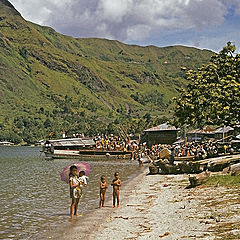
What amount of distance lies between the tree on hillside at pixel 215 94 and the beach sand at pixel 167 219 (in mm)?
12562

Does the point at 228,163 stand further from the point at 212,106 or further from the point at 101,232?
the point at 101,232

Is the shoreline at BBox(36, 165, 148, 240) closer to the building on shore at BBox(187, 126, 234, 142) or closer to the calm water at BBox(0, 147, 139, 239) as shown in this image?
the calm water at BBox(0, 147, 139, 239)

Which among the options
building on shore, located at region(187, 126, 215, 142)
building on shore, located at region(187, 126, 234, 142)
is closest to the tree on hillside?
building on shore, located at region(187, 126, 234, 142)

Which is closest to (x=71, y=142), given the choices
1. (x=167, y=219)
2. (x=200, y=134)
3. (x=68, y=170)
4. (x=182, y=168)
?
(x=200, y=134)

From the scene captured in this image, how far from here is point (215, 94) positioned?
103 feet

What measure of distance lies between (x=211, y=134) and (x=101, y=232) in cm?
8706

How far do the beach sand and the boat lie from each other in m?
61.5

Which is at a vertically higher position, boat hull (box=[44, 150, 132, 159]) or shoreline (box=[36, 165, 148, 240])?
boat hull (box=[44, 150, 132, 159])

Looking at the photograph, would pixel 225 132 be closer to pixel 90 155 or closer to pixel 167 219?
pixel 90 155

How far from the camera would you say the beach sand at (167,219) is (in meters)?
11.8

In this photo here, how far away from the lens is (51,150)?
8638 cm

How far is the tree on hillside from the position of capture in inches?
1232

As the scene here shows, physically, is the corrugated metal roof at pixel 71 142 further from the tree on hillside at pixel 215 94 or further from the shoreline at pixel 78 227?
the shoreline at pixel 78 227

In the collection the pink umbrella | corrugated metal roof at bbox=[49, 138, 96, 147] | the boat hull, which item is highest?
corrugated metal roof at bbox=[49, 138, 96, 147]
